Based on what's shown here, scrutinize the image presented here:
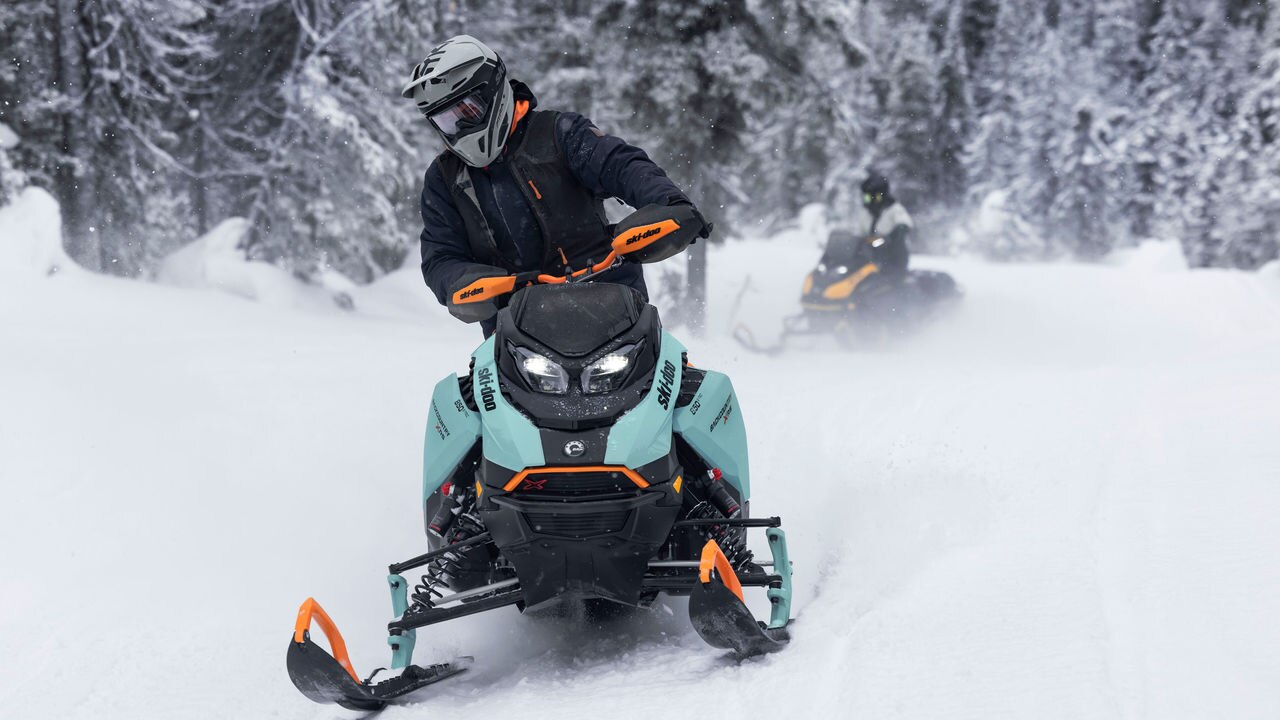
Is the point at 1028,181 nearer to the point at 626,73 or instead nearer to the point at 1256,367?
the point at 626,73

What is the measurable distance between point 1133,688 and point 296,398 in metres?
5.76

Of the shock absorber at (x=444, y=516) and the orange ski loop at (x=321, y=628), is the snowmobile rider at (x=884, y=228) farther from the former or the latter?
the orange ski loop at (x=321, y=628)

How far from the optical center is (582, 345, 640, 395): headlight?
349 cm

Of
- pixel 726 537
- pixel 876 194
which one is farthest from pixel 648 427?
pixel 876 194

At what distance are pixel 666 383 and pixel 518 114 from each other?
129 centimetres

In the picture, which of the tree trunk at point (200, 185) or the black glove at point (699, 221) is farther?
the tree trunk at point (200, 185)

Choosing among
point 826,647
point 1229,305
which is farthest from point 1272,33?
point 826,647

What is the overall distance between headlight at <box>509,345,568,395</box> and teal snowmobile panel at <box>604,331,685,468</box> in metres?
0.23

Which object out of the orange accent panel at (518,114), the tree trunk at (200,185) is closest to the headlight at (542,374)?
the orange accent panel at (518,114)

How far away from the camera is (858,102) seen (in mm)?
41406

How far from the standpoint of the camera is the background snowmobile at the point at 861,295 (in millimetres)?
13594

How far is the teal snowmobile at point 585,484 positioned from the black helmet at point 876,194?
35.5ft

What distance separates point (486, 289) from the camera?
3.80 meters

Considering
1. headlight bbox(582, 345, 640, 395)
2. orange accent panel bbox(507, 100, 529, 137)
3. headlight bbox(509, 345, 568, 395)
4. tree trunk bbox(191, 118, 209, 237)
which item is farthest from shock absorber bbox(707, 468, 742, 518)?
tree trunk bbox(191, 118, 209, 237)
